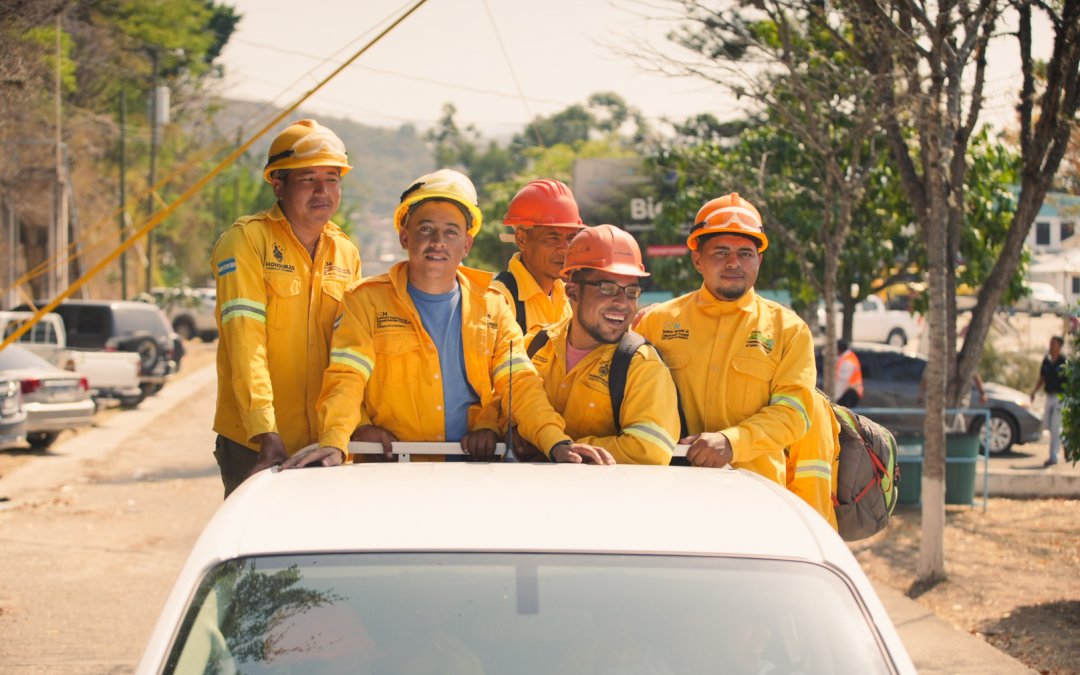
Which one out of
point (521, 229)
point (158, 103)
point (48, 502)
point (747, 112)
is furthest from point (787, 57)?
point (158, 103)

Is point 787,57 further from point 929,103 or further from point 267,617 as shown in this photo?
point 267,617

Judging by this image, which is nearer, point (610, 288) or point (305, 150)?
point (610, 288)

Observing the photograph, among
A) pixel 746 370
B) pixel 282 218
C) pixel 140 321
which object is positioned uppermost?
pixel 282 218

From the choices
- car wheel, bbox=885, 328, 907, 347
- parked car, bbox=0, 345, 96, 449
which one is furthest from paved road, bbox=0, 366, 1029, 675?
car wheel, bbox=885, 328, 907, 347

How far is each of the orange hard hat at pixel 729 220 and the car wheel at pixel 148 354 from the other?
21.9 meters

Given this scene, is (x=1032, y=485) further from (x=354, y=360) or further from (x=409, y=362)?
(x=354, y=360)

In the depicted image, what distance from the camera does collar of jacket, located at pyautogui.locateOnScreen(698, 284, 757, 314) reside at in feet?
16.3

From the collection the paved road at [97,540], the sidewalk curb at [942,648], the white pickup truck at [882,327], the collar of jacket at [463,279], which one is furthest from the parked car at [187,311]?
the collar of jacket at [463,279]

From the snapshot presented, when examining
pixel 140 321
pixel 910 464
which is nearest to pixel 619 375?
pixel 910 464

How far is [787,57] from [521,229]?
519 cm

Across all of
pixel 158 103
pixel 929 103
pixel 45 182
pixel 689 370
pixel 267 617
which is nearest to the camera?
pixel 267 617

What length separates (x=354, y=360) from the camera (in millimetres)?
4523

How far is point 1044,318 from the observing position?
5178 cm

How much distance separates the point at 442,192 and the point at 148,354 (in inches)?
879
